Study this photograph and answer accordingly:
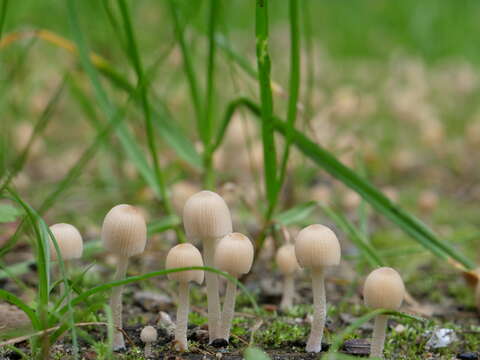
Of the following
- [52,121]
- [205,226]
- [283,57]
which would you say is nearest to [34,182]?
[52,121]

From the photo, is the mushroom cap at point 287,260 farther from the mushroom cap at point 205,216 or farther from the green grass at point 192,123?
the mushroom cap at point 205,216

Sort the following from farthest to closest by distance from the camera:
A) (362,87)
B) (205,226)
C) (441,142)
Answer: (362,87) → (441,142) → (205,226)

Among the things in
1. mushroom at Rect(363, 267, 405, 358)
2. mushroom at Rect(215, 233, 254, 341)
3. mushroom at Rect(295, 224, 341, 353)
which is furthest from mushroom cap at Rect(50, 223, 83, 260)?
mushroom at Rect(363, 267, 405, 358)

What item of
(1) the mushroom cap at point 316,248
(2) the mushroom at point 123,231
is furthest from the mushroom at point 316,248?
(2) the mushroom at point 123,231

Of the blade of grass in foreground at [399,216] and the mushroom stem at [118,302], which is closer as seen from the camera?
the mushroom stem at [118,302]

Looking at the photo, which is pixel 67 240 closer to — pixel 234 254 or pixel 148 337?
pixel 148 337

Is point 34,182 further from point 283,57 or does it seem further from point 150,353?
point 283,57
